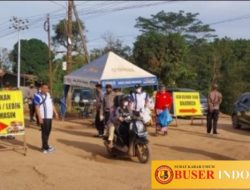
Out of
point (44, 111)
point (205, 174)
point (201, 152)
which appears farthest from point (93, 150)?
point (205, 174)

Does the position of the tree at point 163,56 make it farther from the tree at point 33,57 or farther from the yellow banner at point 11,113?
the tree at point 33,57

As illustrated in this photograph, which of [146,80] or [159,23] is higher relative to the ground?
[159,23]

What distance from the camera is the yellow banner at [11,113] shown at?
13.8 metres

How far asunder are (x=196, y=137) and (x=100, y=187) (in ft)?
29.6

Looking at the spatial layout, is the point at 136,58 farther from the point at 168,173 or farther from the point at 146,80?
the point at 168,173

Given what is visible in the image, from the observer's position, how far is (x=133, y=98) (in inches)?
687

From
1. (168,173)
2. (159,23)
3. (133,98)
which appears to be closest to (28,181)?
(168,173)

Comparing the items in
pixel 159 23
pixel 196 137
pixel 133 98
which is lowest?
pixel 196 137

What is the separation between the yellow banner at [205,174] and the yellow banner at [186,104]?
16830mm

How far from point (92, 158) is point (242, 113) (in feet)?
31.1

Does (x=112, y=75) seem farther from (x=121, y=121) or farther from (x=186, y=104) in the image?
(x=121, y=121)

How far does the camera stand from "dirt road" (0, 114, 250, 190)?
10.4 meters

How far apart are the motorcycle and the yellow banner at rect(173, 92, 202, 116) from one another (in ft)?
31.8

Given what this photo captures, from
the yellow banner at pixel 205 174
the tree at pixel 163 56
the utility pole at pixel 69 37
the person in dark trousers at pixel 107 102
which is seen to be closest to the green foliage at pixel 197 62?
the tree at pixel 163 56
